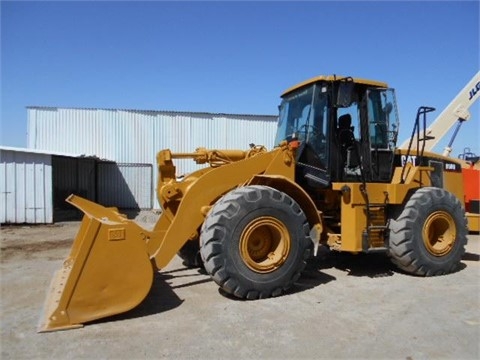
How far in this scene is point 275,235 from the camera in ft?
18.0

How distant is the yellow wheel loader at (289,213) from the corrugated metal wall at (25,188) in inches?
383

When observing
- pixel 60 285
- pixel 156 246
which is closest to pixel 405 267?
pixel 156 246

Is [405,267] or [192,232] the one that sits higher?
[192,232]

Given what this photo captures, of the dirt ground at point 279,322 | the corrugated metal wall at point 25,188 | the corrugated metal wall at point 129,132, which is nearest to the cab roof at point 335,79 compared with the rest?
the dirt ground at point 279,322

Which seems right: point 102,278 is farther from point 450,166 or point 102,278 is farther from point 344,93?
point 450,166

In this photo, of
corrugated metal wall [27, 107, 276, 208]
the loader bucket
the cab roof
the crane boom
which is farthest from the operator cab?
corrugated metal wall [27, 107, 276, 208]

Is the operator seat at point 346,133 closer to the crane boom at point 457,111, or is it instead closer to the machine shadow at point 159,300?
the machine shadow at point 159,300

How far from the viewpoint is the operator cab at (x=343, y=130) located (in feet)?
21.0

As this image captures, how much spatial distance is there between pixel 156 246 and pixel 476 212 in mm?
7822

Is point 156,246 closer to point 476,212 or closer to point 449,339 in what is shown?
point 449,339

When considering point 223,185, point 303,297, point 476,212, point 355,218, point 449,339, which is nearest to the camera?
point 449,339

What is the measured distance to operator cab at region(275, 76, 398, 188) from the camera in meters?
6.39

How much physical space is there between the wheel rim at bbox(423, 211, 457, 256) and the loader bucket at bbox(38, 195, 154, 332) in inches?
168

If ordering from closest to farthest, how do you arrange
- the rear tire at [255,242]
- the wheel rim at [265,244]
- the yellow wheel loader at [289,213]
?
the yellow wheel loader at [289,213]
the rear tire at [255,242]
the wheel rim at [265,244]
